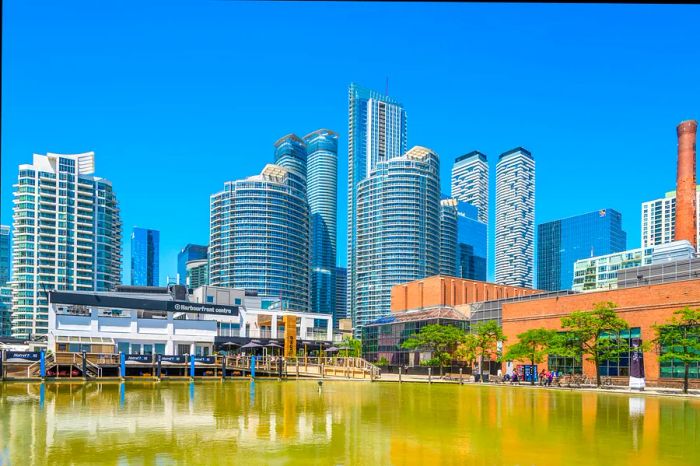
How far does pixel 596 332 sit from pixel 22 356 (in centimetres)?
5361

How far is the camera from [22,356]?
55688mm

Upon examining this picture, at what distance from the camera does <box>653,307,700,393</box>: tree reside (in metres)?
46.7

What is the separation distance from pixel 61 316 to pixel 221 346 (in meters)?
18.6

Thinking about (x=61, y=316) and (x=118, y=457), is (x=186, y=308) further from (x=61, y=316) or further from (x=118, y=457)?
(x=118, y=457)

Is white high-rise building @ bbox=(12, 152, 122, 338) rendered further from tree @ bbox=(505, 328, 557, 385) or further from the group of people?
tree @ bbox=(505, 328, 557, 385)

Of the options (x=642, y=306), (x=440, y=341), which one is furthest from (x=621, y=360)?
(x=440, y=341)

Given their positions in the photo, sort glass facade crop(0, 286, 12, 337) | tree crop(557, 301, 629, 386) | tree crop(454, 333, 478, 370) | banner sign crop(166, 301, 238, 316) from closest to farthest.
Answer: tree crop(557, 301, 629, 386) < tree crop(454, 333, 478, 370) < banner sign crop(166, 301, 238, 316) < glass facade crop(0, 286, 12, 337)

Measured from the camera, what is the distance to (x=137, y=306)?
72625 mm

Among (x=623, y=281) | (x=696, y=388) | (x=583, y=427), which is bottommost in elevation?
(x=696, y=388)

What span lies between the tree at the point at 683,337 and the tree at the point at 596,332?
3.87 m

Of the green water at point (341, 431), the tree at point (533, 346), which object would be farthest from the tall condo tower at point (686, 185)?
the green water at point (341, 431)

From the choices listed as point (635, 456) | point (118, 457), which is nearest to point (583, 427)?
point (635, 456)

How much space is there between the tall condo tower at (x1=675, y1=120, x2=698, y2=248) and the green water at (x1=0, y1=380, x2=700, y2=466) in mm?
82222

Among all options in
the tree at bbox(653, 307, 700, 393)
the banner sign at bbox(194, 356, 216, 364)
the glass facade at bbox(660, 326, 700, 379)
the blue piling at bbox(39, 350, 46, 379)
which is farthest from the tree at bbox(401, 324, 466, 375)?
the blue piling at bbox(39, 350, 46, 379)
